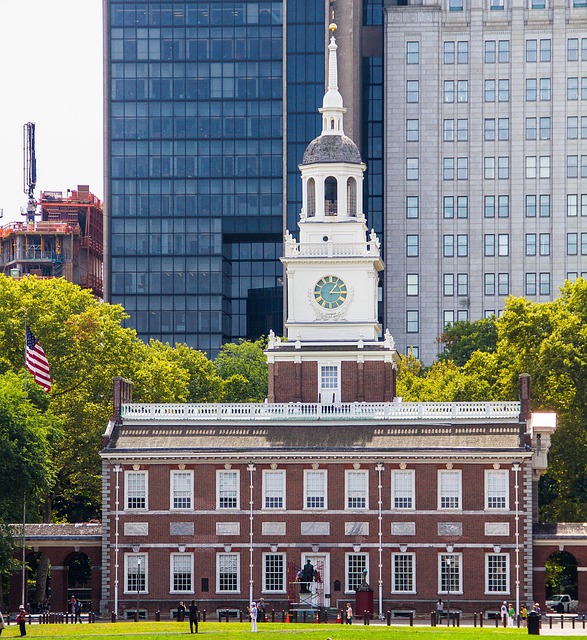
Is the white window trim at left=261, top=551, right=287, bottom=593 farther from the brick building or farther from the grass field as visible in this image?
the grass field

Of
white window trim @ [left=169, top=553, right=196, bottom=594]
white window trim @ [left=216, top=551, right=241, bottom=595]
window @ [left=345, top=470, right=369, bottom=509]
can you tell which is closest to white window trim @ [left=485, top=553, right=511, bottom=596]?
window @ [left=345, top=470, right=369, bottom=509]

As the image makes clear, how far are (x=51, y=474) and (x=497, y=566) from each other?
966 inches

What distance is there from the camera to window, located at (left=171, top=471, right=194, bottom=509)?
10431cm

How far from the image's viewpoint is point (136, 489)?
104 metres

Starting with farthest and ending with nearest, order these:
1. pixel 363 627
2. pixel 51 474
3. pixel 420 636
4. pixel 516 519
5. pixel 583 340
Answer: pixel 583 340, pixel 51 474, pixel 516 519, pixel 363 627, pixel 420 636

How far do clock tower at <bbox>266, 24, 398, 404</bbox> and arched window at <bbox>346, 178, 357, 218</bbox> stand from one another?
6 cm

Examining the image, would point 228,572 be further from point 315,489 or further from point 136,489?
point 136,489

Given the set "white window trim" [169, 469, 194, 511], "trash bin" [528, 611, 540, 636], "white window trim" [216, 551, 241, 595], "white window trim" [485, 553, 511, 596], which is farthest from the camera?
"white window trim" [169, 469, 194, 511]

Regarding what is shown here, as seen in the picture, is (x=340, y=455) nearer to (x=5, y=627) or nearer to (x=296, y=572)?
(x=296, y=572)

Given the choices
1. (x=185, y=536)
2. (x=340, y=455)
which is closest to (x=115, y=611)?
(x=185, y=536)

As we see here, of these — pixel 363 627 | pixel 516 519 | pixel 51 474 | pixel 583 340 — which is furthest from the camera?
pixel 583 340

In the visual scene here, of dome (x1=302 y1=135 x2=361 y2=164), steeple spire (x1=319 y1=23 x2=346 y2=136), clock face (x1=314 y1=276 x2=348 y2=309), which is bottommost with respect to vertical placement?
clock face (x1=314 y1=276 x2=348 y2=309)

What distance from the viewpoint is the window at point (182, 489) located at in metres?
104

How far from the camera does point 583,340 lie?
122500mm
